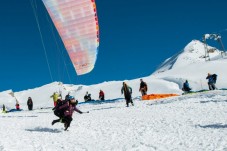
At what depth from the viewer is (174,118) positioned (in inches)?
481

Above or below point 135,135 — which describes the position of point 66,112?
above

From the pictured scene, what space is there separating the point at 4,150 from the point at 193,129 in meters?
4.77

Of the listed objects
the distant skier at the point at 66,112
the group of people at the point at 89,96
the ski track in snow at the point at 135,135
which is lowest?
the ski track in snow at the point at 135,135

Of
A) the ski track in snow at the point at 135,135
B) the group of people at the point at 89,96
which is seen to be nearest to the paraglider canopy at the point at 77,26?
the ski track in snow at the point at 135,135

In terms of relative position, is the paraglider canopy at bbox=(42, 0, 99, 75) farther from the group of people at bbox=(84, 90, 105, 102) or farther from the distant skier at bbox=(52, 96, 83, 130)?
the group of people at bbox=(84, 90, 105, 102)

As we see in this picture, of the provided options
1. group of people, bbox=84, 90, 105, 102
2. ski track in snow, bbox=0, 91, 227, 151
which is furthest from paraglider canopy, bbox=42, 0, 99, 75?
group of people, bbox=84, 90, 105, 102

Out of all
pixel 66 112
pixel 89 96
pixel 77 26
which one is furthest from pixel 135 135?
pixel 89 96

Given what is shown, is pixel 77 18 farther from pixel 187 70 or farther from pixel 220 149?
pixel 187 70

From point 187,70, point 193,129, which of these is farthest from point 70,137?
point 187,70

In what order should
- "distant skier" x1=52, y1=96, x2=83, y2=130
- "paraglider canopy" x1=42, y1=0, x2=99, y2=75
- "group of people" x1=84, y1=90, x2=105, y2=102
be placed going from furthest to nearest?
"group of people" x1=84, y1=90, x2=105, y2=102, "paraglider canopy" x1=42, y1=0, x2=99, y2=75, "distant skier" x1=52, y1=96, x2=83, y2=130

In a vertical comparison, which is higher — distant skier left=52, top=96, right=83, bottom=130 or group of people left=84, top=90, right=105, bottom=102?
group of people left=84, top=90, right=105, bottom=102

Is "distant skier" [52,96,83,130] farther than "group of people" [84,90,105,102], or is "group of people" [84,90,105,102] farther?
"group of people" [84,90,105,102]

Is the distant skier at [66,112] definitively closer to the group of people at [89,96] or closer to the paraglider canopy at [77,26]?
the paraglider canopy at [77,26]

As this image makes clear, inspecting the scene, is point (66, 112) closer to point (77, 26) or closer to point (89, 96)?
point (77, 26)
